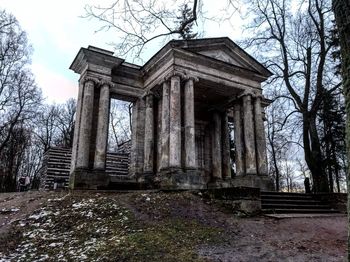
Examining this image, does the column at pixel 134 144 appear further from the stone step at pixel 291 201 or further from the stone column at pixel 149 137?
the stone step at pixel 291 201

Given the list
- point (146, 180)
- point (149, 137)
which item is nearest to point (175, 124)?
point (149, 137)

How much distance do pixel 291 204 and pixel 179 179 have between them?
4.20 meters

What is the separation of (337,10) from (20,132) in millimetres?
28657

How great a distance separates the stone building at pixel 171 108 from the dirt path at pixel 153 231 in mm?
2826

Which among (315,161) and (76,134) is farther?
(315,161)

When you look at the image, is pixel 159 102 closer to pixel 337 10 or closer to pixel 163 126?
pixel 163 126

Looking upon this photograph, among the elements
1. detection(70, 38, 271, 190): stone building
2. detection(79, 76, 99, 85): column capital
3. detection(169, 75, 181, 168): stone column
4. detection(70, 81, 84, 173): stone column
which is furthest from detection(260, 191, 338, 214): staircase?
detection(79, 76, 99, 85): column capital

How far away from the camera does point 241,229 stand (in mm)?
7309

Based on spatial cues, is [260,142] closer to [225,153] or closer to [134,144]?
[225,153]

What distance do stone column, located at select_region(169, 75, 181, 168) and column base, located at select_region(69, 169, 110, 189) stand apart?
3016mm

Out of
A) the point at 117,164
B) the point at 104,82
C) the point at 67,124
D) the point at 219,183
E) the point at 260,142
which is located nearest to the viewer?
the point at 104,82

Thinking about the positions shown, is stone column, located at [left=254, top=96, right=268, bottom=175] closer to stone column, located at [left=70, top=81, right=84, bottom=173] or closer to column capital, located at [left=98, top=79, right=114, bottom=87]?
column capital, located at [left=98, top=79, right=114, bottom=87]

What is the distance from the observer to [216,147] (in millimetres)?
17344

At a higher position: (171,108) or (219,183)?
(171,108)
